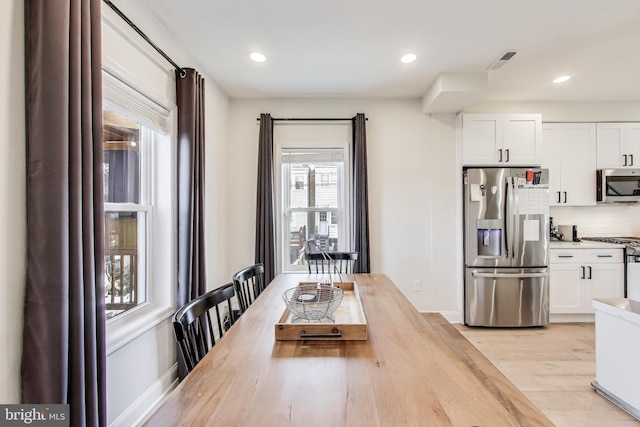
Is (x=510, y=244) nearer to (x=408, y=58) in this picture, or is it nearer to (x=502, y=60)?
(x=502, y=60)

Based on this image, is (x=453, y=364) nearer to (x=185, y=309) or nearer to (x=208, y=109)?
(x=185, y=309)

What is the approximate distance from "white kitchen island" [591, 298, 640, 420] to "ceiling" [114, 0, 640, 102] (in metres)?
1.98

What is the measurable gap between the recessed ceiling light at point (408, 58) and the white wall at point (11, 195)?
244 cm

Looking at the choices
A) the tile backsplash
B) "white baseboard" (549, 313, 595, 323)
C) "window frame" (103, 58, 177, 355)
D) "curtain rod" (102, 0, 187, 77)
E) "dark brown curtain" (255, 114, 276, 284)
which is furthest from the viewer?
the tile backsplash

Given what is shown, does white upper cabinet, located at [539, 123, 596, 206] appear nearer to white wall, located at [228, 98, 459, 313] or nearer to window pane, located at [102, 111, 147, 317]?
white wall, located at [228, 98, 459, 313]

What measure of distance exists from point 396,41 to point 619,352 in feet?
8.70

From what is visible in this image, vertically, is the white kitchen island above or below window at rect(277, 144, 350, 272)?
below

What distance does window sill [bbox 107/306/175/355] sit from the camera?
1.70 meters

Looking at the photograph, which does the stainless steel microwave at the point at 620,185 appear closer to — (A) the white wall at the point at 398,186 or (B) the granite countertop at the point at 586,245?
(B) the granite countertop at the point at 586,245

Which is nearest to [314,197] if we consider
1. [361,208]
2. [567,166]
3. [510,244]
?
[361,208]

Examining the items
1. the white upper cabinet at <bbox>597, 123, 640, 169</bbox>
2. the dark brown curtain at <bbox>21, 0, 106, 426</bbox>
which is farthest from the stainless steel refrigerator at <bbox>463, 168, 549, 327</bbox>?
the dark brown curtain at <bbox>21, 0, 106, 426</bbox>

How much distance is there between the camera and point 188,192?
2.29 meters

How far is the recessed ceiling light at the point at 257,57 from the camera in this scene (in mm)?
2588

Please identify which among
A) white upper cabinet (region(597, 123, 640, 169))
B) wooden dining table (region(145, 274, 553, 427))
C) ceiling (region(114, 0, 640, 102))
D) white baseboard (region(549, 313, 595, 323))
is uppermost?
ceiling (region(114, 0, 640, 102))
